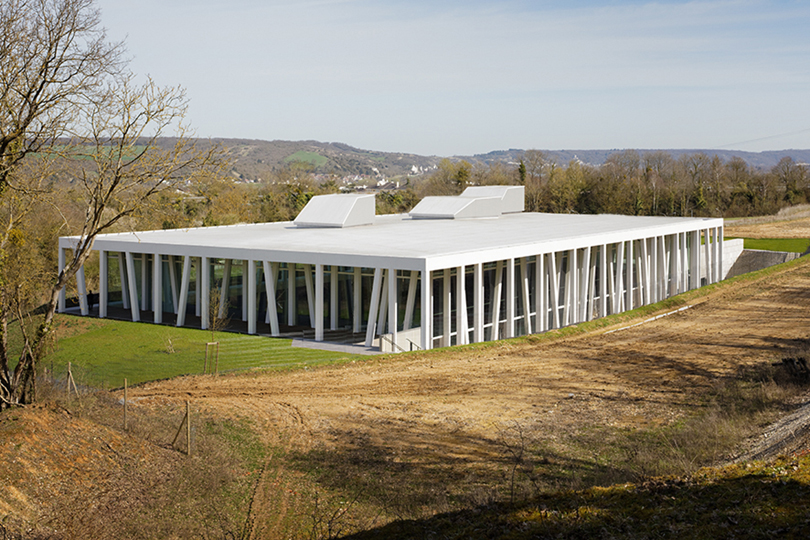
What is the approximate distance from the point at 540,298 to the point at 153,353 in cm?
1726

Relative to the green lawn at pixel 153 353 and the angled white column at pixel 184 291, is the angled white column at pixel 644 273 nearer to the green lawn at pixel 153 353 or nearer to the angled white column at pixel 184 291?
the green lawn at pixel 153 353

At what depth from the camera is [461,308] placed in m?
27.0

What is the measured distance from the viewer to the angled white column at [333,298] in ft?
95.8

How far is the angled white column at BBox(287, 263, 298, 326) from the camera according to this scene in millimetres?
30422

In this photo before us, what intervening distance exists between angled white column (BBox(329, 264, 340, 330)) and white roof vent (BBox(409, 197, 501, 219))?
18007 millimetres

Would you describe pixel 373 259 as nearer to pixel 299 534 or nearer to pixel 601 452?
pixel 601 452

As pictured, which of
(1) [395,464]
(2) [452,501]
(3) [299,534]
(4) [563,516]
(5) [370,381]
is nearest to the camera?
(4) [563,516]

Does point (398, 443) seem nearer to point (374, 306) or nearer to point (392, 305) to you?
point (392, 305)

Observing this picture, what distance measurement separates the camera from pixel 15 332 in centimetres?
2495

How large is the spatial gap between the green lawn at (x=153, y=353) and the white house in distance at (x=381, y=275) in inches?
70.8

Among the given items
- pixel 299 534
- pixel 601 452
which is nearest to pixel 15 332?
pixel 299 534

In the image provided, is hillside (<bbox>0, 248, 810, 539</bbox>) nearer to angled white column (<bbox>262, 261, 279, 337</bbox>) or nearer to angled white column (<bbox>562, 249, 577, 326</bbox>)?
angled white column (<bbox>262, 261, 279, 337</bbox>)

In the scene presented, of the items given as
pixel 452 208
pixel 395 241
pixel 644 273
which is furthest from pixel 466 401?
pixel 452 208

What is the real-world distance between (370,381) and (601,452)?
319 inches
